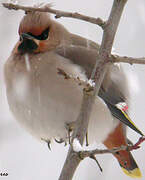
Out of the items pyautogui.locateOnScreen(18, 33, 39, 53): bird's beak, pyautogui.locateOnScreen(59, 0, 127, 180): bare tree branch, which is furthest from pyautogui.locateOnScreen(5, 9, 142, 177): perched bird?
pyautogui.locateOnScreen(59, 0, 127, 180): bare tree branch

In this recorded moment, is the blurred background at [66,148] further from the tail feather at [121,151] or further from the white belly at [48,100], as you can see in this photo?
the white belly at [48,100]

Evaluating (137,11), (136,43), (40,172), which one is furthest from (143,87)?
(40,172)

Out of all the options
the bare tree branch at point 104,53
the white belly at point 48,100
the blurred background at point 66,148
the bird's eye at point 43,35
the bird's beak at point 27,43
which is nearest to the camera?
the bare tree branch at point 104,53

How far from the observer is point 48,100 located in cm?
328

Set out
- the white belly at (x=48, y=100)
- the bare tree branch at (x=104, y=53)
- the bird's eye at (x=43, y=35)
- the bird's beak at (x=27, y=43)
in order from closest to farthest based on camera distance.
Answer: the bare tree branch at (x=104, y=53)
the white belly at (x=48, y=100)
the bird's beak at (x=27, y=43)
the bird's eye at (x=43, y=35)

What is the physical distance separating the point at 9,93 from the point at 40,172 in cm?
195

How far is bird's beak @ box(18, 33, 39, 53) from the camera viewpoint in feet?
11.5

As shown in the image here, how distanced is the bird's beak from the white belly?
92 mm

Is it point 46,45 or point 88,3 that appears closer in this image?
point 46,45

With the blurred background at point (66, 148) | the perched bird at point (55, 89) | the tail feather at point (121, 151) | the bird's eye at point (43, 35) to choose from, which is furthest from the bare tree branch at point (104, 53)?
the blurred background at point (66, 148)

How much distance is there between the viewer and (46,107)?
329 cm

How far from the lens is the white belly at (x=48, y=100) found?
10.7 ft

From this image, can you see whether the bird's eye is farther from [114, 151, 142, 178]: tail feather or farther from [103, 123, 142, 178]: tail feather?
[114, 151, 142, 178]: tail feather

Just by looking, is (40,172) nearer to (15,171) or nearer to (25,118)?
(15,171)
